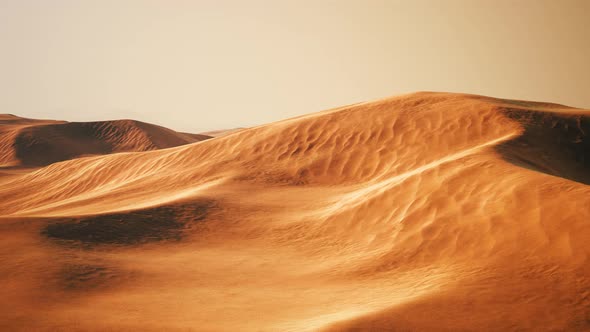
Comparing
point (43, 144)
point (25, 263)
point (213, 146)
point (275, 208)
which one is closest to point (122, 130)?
point (43, 144)

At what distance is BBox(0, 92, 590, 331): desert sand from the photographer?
4895 millimetres

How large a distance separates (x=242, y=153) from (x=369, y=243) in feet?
29.6

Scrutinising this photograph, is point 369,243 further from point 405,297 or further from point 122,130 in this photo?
point 122,130

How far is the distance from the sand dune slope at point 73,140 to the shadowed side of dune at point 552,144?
3286 centimetres

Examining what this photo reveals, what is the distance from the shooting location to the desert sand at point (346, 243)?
16.1 feet

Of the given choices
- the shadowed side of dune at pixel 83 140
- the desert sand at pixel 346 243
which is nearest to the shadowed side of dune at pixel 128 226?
the desert sand at pixel 346 243

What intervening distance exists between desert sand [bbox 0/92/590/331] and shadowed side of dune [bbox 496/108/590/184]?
7cm

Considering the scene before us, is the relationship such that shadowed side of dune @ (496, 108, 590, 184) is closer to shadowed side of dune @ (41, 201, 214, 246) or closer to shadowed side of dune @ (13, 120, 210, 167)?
shadowed side of dune @ (41, 201, 214, 246)

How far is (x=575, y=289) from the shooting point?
4.86m

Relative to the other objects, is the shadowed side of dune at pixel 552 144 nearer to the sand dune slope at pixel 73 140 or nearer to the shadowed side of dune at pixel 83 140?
the sand dune slope at pixel 73 140

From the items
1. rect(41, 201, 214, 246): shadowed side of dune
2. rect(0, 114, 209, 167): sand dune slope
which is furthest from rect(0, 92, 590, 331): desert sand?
rect(0, 114, 209, 167): sand dune slope

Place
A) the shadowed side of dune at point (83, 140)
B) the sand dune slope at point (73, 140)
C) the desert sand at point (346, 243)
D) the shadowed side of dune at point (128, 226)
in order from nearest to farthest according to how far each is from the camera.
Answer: the desert sand at point (346, 243), the shadowed side of dune at point (128, 226), the sand dune slope at point (73, 140), the shadowed side of dune at point (83, 140)

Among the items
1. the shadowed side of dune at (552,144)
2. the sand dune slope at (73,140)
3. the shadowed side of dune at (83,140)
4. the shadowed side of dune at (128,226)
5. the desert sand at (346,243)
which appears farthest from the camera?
the shadowed side of dune at (83,140)

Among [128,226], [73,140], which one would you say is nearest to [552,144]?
[128,226]
